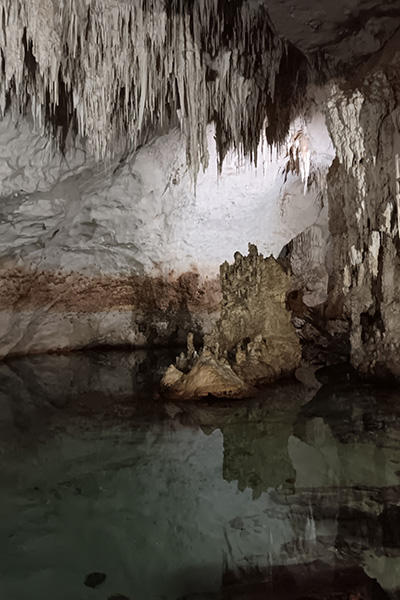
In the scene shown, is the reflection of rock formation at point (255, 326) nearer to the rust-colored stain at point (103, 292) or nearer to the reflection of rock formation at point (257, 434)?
the reflection of rock formation at point (257, 434)

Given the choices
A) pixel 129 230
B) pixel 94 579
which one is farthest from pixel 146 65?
pixel 94 579

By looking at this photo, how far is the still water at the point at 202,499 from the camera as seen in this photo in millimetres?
1995

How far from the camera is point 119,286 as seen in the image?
9.23 metres

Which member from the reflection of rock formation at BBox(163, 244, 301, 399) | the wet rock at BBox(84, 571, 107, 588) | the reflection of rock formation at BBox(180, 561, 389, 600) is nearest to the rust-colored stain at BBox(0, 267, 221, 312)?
the reflection of rock formation at BBox(163, 244, 301, 399)

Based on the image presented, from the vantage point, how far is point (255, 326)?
20.6 feet

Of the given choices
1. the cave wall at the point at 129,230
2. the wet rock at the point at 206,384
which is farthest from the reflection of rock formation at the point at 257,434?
the cave wall at the point at 129,230

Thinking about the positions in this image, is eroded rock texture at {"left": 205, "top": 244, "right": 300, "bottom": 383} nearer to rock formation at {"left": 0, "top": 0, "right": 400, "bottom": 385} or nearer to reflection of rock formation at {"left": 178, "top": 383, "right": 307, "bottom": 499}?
rock formation at {"left": 0, "top": 0, "right": 400, "bottom": 385}

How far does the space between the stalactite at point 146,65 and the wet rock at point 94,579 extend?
3.92 m

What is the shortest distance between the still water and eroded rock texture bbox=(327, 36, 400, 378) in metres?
0.87

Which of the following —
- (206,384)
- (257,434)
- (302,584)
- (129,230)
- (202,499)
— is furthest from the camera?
(129,230)

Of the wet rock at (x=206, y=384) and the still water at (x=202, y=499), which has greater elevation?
the wet rock at (x=206, y=384)

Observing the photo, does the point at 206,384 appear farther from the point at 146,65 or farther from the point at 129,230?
the point at 129,230

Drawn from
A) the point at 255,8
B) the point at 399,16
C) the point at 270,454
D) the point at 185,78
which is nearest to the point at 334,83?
the point at 399,16

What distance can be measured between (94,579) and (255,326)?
4.48 meters
